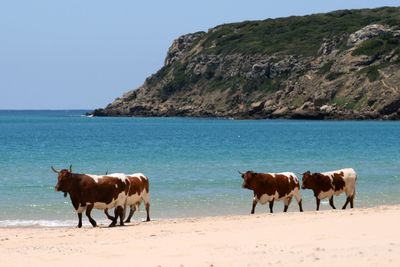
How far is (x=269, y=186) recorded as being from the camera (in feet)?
80.7

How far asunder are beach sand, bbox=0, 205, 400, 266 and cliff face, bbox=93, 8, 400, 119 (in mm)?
119316

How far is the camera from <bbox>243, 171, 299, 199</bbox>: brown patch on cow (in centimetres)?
2452

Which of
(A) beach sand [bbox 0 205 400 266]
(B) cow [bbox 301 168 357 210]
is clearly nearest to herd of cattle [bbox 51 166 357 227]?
(B) cow [bbox 301 168 357 210]

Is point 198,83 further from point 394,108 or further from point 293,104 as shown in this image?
point 394,108

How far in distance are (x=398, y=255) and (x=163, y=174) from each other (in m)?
28.8

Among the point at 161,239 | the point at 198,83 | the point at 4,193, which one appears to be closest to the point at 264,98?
the point at 198,83

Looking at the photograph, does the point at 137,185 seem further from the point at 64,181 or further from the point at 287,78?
the point at 287,78

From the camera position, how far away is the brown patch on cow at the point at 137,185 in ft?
72.2

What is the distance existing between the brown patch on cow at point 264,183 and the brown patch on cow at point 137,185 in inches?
129

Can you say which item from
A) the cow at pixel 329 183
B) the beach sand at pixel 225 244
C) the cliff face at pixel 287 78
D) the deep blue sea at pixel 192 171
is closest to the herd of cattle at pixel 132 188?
the cow at pixel 329 183

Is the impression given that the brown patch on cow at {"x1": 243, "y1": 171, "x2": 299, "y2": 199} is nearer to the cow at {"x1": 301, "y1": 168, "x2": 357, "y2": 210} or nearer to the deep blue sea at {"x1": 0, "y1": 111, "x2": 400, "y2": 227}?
the cow at {"x1": 301, "y1": 168, "x2": 357, "y2": 210}

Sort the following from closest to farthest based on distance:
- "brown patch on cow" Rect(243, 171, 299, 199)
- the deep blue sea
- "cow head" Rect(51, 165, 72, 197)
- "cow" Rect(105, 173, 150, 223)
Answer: "cow head" Rect(51, 165, 72, 197)
"cow" Rect(105, 173, 150, 223)
"brown patch on cow" Rect(243, 171, 299, 199)
the deep blue sea

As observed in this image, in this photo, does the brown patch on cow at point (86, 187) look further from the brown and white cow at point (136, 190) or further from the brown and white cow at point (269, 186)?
the brown and white cow at point (269, 186)

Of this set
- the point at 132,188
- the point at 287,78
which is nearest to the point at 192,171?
the point at 132,188
